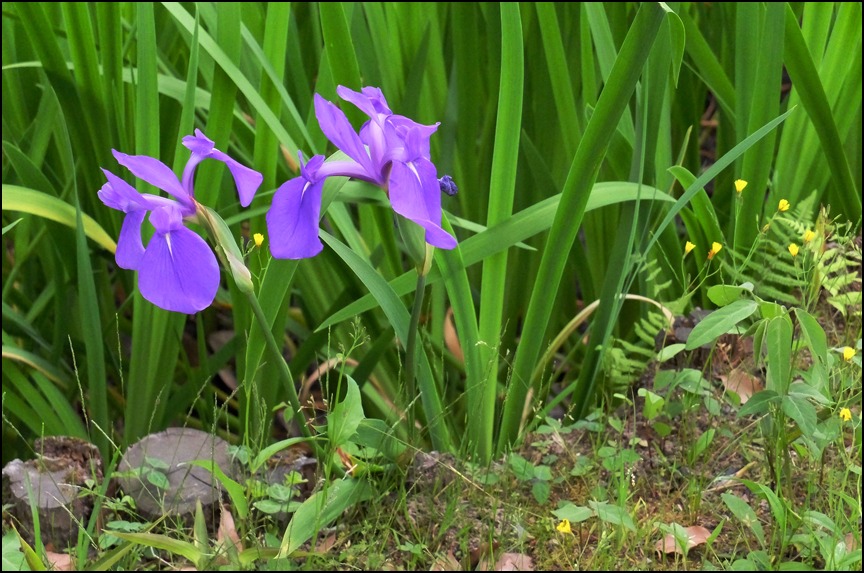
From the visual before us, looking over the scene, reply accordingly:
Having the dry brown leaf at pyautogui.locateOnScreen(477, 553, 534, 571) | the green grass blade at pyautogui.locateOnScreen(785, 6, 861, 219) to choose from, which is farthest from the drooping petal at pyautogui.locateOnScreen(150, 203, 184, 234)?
the green grass blade at pyautogui.locateOnScreen(785, 6, 861, 219)

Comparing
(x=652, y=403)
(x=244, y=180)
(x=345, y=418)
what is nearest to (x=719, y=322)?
(x=652, y=403)

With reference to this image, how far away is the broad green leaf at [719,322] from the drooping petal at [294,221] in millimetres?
437

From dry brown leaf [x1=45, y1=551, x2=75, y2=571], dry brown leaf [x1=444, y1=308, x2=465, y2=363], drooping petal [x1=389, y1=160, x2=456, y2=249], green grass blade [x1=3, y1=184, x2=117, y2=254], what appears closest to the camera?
drooping petal [x1=389, y1=160, x2=456, y2=249]

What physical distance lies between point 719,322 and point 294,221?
0.48 m

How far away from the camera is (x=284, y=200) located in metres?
0.82

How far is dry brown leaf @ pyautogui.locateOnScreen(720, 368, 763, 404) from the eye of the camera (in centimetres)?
126

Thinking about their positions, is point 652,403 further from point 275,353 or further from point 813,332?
point 275,353

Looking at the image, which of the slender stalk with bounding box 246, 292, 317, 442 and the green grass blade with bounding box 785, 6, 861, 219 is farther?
the green grass blade with bounding box 785, 6, 861, 219

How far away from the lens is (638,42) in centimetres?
103

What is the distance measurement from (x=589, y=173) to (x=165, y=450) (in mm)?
702

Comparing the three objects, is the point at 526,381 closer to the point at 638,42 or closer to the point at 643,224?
the point at 643,224

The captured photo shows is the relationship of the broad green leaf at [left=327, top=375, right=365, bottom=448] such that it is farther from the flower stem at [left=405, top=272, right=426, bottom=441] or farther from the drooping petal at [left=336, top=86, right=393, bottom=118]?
the drooping petal at [left=336, top=86, right=393, bottom=118]

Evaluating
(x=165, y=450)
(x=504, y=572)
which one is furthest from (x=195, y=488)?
(x=504, y=572)

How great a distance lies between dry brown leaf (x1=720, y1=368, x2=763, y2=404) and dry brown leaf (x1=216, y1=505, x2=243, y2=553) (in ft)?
2.28
